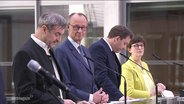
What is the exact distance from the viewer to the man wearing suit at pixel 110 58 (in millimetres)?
4668

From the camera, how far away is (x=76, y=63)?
420cm

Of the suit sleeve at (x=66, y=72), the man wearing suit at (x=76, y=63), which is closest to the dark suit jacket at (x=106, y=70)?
the man wearing suit at (x=76, y=63)

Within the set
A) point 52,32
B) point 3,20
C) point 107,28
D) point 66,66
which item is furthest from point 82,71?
point 3,20

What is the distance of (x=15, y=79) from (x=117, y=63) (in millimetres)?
1678

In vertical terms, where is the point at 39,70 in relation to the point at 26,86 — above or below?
above

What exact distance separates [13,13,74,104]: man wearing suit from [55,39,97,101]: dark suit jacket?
0.37m

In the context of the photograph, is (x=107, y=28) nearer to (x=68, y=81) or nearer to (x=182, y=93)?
(x=182, y=93)

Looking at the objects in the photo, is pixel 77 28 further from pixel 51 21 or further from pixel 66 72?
pixel 51 21

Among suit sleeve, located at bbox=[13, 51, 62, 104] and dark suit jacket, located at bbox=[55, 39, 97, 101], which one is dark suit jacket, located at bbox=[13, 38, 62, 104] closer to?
suit sleeve, located at bbox=[13, 51, 62, 104]

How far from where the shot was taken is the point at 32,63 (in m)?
2.78

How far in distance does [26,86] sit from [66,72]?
2.51 ft

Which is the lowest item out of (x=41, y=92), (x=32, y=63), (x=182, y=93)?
(x=182, y=93)

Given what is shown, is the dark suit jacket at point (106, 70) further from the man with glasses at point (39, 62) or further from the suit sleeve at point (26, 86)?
the suit sleeve at point (26, 86)

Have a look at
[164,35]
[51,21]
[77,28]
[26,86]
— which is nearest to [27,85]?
[26,86]
